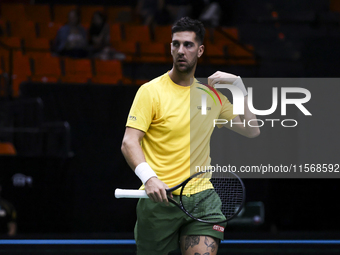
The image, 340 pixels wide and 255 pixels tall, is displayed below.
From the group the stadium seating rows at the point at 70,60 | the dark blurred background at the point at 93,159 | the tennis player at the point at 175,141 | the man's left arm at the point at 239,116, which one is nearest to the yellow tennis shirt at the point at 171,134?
the tennis player at the point at 175,141

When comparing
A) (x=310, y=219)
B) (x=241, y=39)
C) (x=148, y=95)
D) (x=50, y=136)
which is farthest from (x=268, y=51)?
(x=148, y=95)

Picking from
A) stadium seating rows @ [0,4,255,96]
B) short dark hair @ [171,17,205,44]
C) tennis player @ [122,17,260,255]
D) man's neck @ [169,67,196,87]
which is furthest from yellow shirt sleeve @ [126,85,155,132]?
stadium seating rows @ [0,4,255,96]

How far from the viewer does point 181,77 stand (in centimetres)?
264

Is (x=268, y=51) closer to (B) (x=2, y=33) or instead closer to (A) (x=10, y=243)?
(B) (x=2, y=33)

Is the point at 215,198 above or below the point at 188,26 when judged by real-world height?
below

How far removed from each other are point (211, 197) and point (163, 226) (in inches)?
11.7

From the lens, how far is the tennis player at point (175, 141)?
2.52m

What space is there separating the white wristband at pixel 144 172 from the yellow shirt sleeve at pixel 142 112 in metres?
0.21

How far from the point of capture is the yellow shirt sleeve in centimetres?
247

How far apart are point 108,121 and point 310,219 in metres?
2.43

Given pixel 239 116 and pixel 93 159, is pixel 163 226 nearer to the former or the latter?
pixel 239 116

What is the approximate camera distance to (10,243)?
14.2 ft

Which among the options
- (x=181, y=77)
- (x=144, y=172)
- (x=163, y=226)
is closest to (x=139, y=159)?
(x=144, y=172)

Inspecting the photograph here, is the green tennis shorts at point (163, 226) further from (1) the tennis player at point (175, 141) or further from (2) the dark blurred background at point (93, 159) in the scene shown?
(2) the dark blurred background at point (93, 159)
